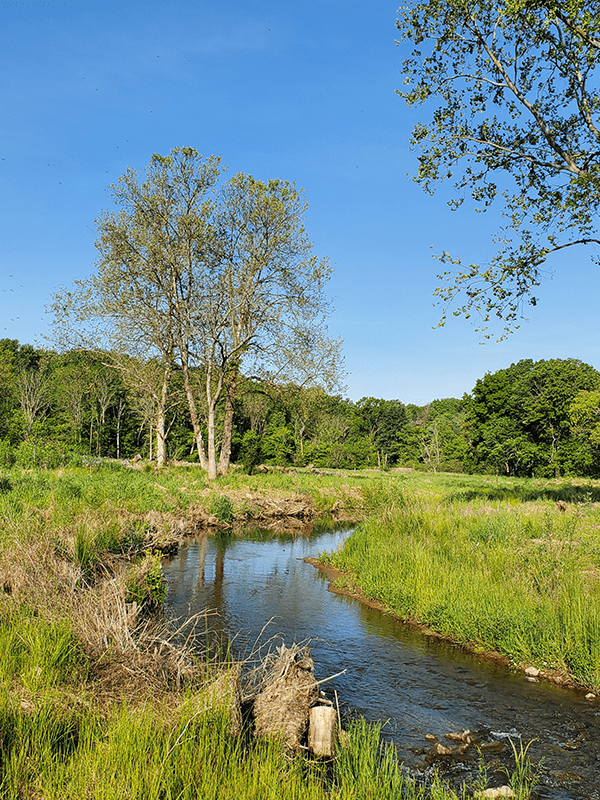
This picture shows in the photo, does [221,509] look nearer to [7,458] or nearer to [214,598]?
[7,458]

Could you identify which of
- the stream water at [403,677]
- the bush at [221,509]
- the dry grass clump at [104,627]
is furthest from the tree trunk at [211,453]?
the dry grass clump at [104,627]

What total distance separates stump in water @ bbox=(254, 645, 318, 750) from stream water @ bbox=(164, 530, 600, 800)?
1.23 m

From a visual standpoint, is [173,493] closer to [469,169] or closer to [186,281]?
[186,281]

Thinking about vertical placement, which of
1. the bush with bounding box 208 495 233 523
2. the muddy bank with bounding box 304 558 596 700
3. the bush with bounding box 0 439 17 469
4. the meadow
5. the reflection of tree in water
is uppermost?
the bush with bounding box 0 439 17 469

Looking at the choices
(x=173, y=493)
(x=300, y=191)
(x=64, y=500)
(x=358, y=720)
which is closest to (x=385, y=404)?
(x=300, y=191)

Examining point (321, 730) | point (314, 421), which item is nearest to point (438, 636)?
point (321, 730)

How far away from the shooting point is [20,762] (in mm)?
3904

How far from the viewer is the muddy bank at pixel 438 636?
7.63m

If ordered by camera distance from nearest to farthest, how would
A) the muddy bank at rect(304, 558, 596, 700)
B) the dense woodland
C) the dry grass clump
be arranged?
the dry grass clump < the muddy bank at rect(304, 558, 596, 700) < the dense woodland

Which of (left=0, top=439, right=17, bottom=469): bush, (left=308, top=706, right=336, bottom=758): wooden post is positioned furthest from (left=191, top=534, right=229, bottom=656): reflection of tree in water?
(left=0, top=439, right=17, bottom=469): bush

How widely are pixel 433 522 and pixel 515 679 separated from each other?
6655 millimetres

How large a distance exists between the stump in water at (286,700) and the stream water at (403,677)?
1.23 meters

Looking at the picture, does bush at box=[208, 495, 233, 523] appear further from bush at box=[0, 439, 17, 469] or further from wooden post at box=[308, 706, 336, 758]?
wooden post at box=[308, 706, 336, 758]

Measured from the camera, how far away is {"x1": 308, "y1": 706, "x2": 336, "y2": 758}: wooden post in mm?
5176
